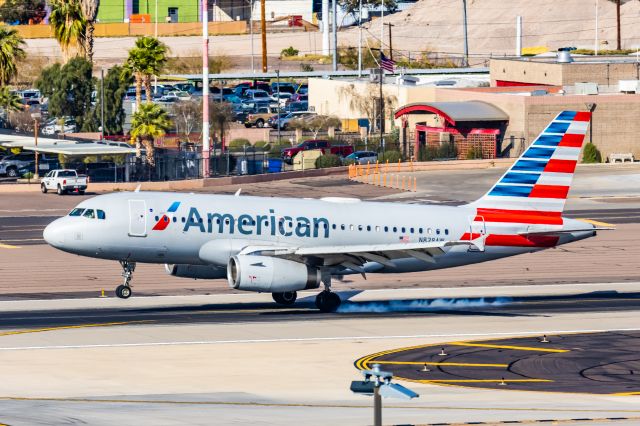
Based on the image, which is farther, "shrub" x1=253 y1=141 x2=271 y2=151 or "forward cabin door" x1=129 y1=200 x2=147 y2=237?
"shrub" x1=253 y1=141 x2=271 y2=151

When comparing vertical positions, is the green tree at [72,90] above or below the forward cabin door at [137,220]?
above

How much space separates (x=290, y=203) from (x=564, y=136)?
1180 centimetres

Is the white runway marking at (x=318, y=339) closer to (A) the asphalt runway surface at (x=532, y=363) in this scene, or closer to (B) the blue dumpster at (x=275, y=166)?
(A) the asphalt runway surface at (x=532, y=363)

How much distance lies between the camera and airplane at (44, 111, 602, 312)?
4828cm

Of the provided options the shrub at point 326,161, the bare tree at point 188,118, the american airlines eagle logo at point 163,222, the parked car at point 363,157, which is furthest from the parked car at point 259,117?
the american airlines eagle logo at point 163,222

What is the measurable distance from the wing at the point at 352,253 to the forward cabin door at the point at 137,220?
A: 385 centimetres

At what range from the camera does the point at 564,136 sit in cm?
5253

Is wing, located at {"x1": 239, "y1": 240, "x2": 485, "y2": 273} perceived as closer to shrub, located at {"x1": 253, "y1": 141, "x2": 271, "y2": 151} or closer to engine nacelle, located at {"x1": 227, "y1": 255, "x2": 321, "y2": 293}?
engine nacelle, located at {"x1": 227, "y1": 255, "x2": 321, "y2": 293}

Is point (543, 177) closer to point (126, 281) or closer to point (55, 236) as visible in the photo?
point (126, 281)

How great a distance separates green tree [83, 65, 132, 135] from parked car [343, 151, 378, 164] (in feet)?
88.2

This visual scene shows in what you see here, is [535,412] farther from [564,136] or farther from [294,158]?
[294,158]

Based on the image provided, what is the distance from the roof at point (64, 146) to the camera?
339 feet

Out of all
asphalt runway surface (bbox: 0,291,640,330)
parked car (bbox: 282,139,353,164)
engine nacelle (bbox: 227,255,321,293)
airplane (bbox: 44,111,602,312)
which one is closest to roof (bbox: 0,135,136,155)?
parked car (bbox: 282,139,353,164)

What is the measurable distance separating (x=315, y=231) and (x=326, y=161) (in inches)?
2642
